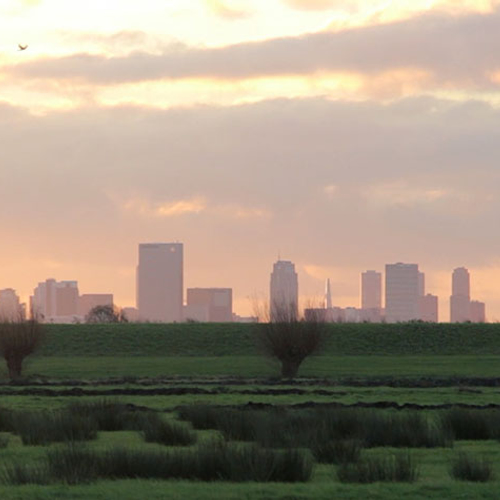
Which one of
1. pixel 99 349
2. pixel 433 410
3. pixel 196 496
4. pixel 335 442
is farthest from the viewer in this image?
pixel 99 349

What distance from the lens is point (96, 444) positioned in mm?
23406

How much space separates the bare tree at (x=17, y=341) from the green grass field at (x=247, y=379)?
1.73 meters

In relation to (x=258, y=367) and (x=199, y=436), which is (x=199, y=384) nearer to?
(x=258, y=367)

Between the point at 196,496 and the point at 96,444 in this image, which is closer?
the point at 196,496

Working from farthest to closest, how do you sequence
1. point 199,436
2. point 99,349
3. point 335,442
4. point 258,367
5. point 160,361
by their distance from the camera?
point 99,349, point 160,361, point 258,367, point 199,436, point 335,442

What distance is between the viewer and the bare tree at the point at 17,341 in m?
58.4

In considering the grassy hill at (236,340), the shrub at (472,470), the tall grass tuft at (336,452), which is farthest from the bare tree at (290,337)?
the shrub at (472,470)

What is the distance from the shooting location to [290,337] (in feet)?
190

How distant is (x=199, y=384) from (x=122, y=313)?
319 ft

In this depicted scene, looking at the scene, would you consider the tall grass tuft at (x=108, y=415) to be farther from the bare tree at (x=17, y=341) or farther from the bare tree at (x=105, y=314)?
the bare tree at (x=105, y=314)

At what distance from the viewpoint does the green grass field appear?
17422 mm

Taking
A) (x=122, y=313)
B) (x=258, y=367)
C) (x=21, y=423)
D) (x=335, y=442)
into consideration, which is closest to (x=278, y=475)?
(x=335, y=442)

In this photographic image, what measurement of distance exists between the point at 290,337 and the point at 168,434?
1348 inches

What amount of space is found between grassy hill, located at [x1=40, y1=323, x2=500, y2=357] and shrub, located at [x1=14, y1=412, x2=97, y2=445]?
5136 centimetres
